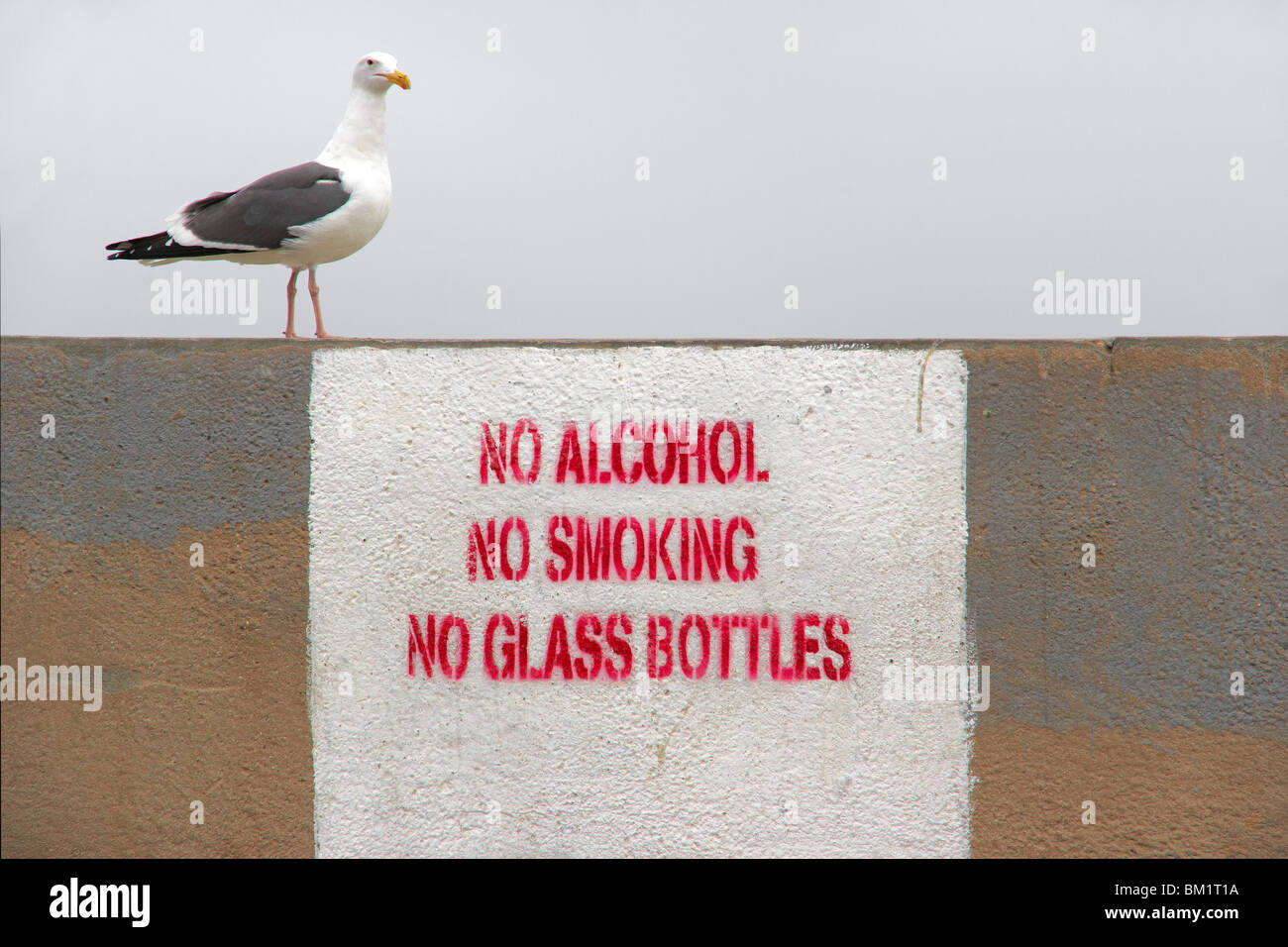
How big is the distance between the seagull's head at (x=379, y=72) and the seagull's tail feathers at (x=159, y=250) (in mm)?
909

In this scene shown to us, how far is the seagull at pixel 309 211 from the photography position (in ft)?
11.5

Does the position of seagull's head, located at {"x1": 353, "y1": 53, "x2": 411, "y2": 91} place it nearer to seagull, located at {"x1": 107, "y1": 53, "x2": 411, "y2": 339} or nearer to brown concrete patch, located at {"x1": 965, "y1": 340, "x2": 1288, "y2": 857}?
seagull, located at {"x1": 107, "y1": 53, "x2": 411, "y2": 339}

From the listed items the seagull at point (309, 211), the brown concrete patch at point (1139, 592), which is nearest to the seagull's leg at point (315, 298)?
the seagull at point (309, 211)

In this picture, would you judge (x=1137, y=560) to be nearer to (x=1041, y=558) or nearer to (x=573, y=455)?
(x=1041, y=558)

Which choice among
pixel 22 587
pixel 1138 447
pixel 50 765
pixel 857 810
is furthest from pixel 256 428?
pixel 1138 447

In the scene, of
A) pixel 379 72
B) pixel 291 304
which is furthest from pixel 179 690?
pixel 379 72

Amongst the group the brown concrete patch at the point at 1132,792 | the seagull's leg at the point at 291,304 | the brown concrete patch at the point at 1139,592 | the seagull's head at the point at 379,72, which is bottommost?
the brown concrete patch at the point at 1132,792

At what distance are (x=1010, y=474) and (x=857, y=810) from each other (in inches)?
55.0

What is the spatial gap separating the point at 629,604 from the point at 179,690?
174cm

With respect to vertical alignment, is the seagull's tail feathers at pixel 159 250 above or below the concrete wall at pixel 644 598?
above

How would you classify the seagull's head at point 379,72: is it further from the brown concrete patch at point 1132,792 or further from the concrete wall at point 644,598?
the brown concrete patch at point 1132,792

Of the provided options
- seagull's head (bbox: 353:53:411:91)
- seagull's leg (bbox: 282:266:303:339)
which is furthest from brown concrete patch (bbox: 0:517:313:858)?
seagull's head (bbox: 353:53:411:91)

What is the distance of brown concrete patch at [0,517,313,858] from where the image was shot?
3256mm

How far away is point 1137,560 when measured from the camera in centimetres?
321
